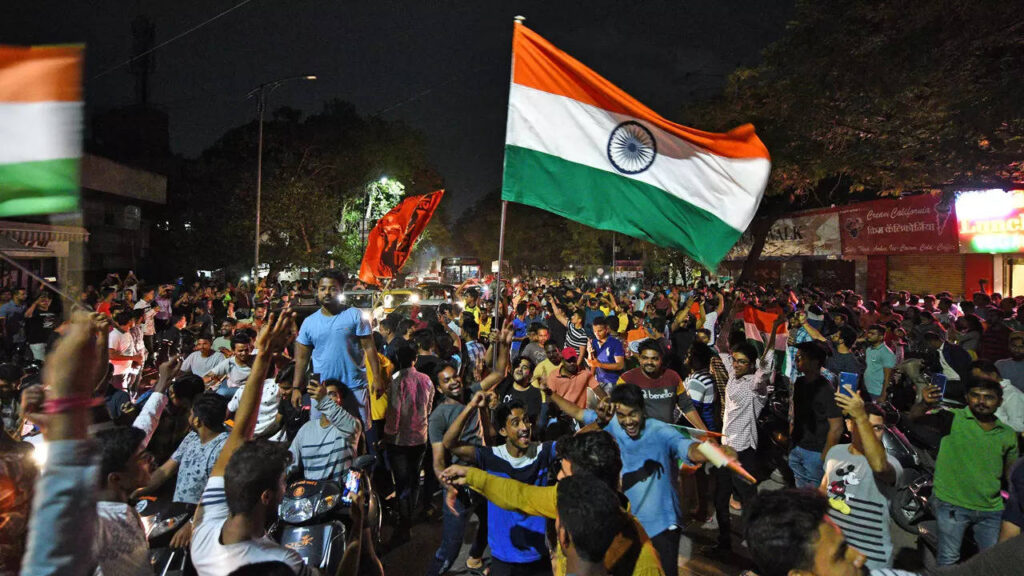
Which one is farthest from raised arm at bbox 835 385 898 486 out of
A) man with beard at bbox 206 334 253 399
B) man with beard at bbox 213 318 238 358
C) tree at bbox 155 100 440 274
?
tree at bbox 155 100 440 274

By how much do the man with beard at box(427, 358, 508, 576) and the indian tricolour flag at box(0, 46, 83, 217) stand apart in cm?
271

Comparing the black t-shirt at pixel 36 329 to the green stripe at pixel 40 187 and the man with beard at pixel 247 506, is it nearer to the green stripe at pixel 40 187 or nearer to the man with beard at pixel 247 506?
the green stripe at pixel 40 187

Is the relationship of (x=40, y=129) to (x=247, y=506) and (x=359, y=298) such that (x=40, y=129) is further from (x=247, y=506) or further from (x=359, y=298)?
(x=359, y=298)

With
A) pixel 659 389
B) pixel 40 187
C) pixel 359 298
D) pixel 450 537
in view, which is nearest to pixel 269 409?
pixel 450 537

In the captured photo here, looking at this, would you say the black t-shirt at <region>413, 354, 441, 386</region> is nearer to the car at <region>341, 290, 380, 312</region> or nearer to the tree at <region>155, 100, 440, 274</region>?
the car at <region>341, 290, 380, 312</region>

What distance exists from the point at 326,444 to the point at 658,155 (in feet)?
11.8

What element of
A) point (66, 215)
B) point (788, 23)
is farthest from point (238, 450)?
point (788, 23)

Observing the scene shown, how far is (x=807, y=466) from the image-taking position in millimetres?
5473

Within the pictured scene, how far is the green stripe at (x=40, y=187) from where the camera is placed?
2.44 meters

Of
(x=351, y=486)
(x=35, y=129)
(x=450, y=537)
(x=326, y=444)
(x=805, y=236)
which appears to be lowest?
(x=450, y=537)

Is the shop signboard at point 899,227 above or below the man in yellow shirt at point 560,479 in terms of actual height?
above

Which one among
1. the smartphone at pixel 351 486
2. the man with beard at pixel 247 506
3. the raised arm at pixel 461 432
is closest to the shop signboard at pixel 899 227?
the raised arm at pixel 461 432

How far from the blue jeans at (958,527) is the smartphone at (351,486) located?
13.0 feet

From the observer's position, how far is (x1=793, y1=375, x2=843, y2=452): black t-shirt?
5398 millimetres
